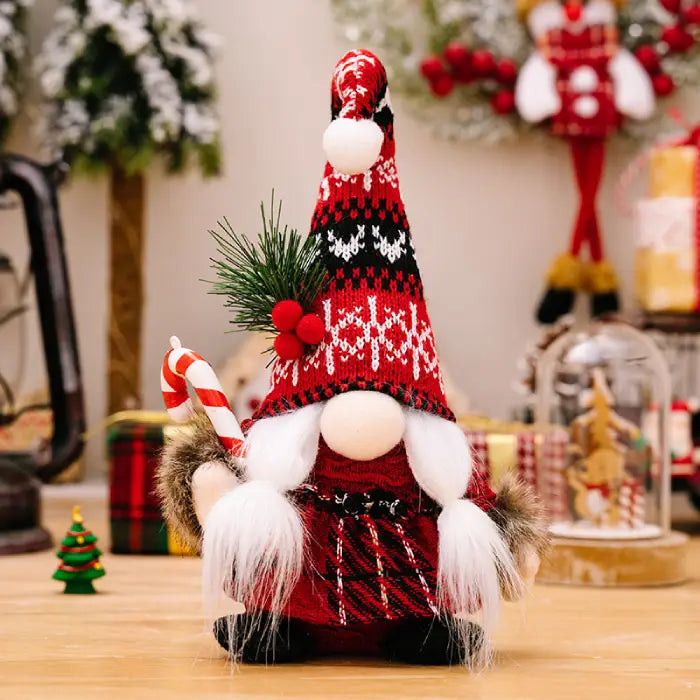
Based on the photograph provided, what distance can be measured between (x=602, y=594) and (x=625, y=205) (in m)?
1.10

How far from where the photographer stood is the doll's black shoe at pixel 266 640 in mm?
931

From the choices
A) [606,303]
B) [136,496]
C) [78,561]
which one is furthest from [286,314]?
[606,303]

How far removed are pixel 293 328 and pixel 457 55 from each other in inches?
50.9

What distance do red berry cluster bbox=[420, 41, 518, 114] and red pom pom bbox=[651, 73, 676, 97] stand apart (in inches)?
9.5

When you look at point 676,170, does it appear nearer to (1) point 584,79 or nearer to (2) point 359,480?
(1) point 584,79

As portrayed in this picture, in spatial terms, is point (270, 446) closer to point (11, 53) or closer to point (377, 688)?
point (377, 688)

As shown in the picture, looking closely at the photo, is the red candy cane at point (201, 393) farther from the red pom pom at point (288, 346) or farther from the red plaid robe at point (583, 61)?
the red plaid robe at point (583, 61)

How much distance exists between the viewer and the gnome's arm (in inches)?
37.1

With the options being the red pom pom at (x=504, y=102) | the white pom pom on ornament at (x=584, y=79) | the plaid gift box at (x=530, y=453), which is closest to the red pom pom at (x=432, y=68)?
the red pom pom at (x=504, y=102)

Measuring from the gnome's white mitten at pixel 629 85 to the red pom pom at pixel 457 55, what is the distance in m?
0.25

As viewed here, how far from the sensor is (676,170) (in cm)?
186

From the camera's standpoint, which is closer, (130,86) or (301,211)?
(130,86)

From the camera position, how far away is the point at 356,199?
3.17ft

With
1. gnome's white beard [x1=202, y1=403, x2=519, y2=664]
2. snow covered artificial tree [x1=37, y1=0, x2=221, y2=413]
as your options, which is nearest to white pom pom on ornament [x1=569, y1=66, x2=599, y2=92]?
snow covered artificial tree [x1=37, y1=0, x2=221, y2=413]
